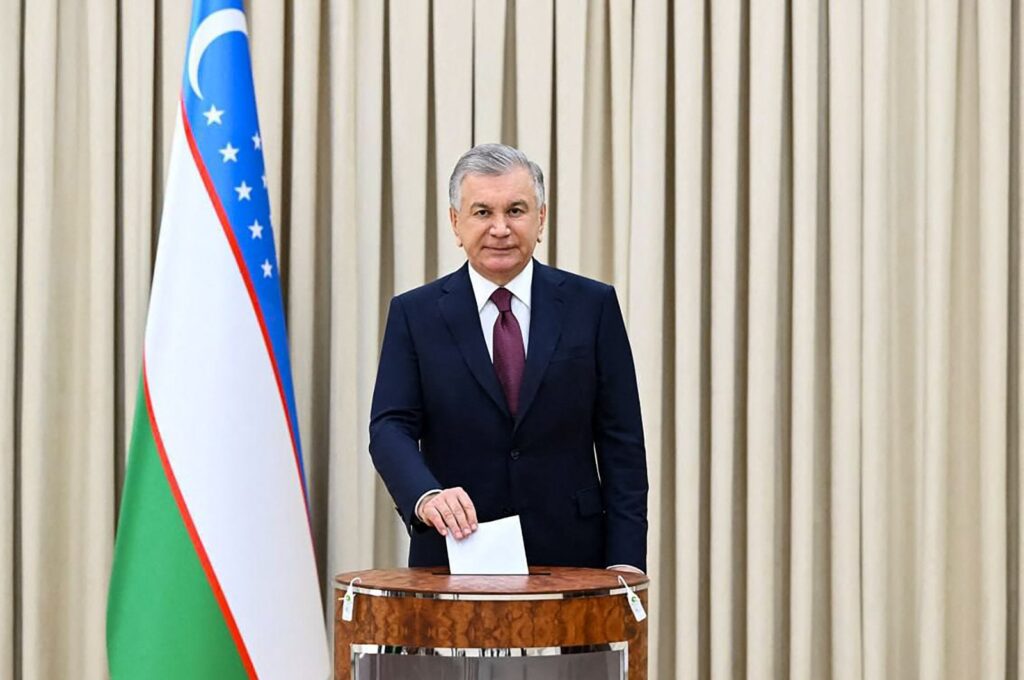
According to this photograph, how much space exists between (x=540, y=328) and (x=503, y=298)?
0.11 metres

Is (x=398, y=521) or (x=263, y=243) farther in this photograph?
(x=398, y=521)

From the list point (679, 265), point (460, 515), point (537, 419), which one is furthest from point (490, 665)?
point (679, 265)

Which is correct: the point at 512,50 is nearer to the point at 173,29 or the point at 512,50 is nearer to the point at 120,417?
the point at 173,29

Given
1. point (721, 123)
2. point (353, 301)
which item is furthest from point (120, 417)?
point (721, 123)

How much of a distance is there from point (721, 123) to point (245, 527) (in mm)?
1888

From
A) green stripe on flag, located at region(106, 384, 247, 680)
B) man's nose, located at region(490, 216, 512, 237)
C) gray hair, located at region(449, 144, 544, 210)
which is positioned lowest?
green stripe on flag, located at region(106, 384, 247, 680)

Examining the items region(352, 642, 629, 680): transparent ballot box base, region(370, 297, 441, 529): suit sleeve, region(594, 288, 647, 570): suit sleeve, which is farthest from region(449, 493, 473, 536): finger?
region(594, 288, 647, 570): suit sleeve

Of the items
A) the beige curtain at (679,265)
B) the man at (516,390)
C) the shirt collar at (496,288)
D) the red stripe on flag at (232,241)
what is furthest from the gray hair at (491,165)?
the beige curtain at (679,265)

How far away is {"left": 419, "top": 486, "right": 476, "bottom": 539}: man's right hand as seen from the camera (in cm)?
225

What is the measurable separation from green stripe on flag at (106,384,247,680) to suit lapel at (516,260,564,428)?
1.14m

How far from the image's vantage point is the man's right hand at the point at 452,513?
2250mm

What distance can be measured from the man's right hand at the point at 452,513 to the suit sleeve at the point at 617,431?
479mm

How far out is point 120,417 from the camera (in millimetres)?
3916

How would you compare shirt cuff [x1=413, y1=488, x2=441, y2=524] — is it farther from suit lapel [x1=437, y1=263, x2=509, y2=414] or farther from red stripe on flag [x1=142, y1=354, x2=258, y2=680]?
red stripe on flag [x1=142, y1=354, x2=258, y2=680]
